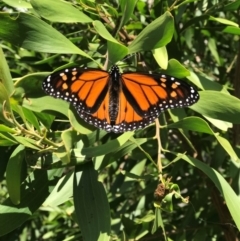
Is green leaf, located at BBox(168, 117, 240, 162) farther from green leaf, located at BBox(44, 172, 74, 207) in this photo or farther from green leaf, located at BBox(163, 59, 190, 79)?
green leaf, located at BBox(44, 172, 74, 207)

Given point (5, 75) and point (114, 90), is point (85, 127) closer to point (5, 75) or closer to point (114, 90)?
point (5, 75)

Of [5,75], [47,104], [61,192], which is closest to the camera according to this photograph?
[5,75]

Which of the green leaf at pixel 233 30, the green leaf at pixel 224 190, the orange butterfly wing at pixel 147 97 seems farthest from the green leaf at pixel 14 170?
the green leaf at pixel 233 30

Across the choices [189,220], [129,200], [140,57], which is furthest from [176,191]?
[129,200]

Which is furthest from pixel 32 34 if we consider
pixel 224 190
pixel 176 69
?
pixel 224 190

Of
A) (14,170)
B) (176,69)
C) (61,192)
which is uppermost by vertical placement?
(176,69)

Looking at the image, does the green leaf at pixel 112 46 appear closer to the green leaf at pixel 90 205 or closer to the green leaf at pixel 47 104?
the green leaf at pixel 47 104

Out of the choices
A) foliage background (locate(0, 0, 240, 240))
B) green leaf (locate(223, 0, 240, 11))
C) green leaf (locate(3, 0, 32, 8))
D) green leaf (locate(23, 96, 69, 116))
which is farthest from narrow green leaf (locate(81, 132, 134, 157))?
green leaf (locate(223, 0, 240, 11))

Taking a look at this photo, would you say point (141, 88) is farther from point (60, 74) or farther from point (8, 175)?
point (8, 175)
